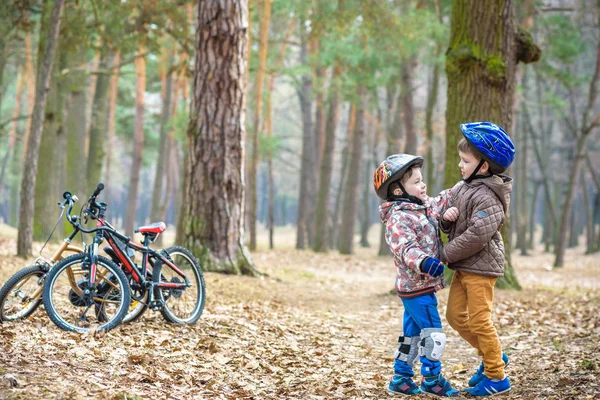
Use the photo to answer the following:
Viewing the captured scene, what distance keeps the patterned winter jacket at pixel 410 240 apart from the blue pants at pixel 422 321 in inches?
2.6

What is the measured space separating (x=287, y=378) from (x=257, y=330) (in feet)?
5.39

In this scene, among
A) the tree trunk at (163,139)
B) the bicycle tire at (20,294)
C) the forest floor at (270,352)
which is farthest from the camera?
the tree trunk at (163,139)

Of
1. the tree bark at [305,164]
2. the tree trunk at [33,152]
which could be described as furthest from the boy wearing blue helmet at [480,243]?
the tree bark at [305,164]

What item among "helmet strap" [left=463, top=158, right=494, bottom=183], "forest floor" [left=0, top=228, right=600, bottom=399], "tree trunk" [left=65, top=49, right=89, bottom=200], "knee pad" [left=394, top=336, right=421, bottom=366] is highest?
"tree trunk" [left=65, top=49, right=89, bottom=200]

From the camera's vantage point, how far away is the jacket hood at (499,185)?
4.72 m

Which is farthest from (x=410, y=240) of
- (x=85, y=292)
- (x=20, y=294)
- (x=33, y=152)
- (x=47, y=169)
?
(x=47, y=169)

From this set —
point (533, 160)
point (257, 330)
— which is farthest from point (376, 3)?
point (533, 160)

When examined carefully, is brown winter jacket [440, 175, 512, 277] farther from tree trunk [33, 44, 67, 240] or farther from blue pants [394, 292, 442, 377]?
tree trunk [33, 44, 67, 240]

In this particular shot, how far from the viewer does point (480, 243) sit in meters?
4.58

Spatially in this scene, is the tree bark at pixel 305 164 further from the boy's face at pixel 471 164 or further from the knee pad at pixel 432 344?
the knee pad at pixel 432 344

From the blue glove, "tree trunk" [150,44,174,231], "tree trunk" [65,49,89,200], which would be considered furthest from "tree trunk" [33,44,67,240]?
the blue glove

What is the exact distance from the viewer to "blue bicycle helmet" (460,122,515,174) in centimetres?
470

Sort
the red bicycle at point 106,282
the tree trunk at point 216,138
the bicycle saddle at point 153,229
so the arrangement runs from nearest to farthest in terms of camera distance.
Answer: the red bicycle at point 106,282 → the bicycle saddle at point 153,229 → the tree trunk at point 216,138

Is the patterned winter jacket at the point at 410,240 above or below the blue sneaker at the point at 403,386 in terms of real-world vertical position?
above
